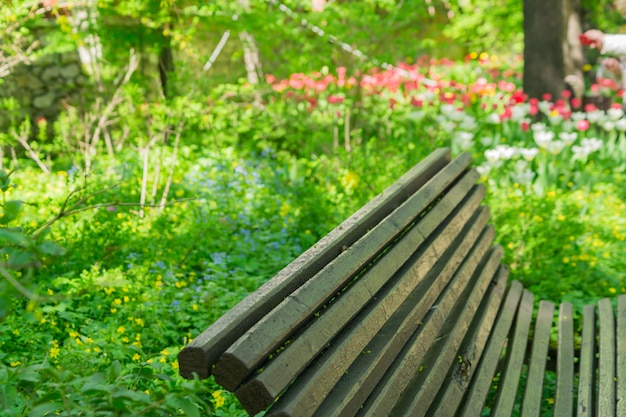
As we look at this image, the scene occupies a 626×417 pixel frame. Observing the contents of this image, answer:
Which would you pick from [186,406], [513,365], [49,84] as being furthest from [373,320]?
[49,84]

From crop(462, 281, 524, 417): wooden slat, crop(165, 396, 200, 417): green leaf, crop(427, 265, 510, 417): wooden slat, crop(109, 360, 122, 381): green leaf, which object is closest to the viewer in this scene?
crop(165, 396, 200, 417): green leaf

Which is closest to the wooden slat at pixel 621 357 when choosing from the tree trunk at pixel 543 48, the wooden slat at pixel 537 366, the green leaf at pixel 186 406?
the wooden slat at pixel 537 366

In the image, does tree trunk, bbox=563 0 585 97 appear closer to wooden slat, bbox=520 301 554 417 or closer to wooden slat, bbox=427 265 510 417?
wooden slat, bbox=520 301 554 417

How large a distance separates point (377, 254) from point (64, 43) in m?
4.94

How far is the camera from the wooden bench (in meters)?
1.47

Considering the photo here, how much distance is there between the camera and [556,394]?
2.57 metres

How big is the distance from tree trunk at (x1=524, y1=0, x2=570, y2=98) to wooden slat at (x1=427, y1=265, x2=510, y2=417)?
17.1ft

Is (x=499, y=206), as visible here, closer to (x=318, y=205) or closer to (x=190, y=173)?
(x=318, y=205)

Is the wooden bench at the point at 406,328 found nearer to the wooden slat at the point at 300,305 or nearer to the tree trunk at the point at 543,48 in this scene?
the wooden slat at the point at 300,305

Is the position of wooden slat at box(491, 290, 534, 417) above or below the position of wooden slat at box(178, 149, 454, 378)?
below

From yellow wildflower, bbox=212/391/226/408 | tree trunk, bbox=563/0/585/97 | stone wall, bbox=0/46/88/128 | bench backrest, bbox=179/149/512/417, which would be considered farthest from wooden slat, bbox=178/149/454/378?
tree trunk, bbox=563/0/585/97

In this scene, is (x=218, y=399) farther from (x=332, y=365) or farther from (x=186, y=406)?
(x=186, y=406)

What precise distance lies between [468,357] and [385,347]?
669 mm

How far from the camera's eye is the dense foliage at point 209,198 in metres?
1.99
